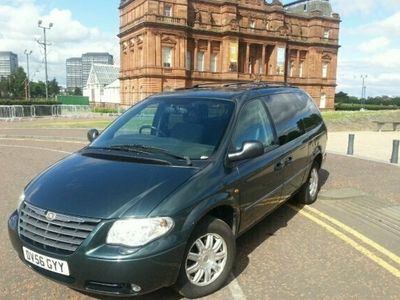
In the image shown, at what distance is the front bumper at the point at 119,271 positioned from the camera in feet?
9.87

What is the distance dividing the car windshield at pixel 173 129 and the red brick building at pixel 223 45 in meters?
52.2

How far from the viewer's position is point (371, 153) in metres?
14.3

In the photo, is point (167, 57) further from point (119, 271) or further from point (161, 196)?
point (119, 271)

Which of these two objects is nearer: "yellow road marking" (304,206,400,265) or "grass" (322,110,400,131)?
"yellow road marking" (304,206,400,265)

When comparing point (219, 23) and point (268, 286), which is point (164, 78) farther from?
point (268, 286)

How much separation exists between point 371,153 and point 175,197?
12.7m

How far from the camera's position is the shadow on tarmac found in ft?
11.9

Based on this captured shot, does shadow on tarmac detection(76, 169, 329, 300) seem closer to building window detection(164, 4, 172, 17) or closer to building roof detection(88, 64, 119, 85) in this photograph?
building window detection(164, 4, 172, 17)

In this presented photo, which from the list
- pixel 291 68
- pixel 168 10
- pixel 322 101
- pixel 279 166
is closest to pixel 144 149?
pixel 279 166

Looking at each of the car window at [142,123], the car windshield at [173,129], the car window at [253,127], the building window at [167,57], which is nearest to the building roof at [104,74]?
the building window at [167,57]

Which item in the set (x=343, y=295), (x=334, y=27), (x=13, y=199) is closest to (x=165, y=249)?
(x=343, y=295)

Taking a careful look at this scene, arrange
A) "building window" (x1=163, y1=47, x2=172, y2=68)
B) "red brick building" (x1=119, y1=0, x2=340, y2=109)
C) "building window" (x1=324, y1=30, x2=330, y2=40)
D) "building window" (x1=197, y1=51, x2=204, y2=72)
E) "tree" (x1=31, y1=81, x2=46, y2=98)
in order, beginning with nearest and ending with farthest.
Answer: "red brick building" (x1=119, y1=0, x2=340, y2=109) → "building window" (x1=163, y1=47, x2=172, y2=68) → "building window" (x1=197, y1=51, x2=204, y2=72) → "building window" (x1=324, y1=30, x2=330, y2=40) → "tree" (x1=31, y1=81, x2=46, y2=98)

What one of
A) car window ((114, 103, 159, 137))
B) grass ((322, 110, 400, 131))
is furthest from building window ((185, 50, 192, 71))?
car window ((114, 103, 159, 137))

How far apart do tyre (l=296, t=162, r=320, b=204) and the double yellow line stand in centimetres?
16
